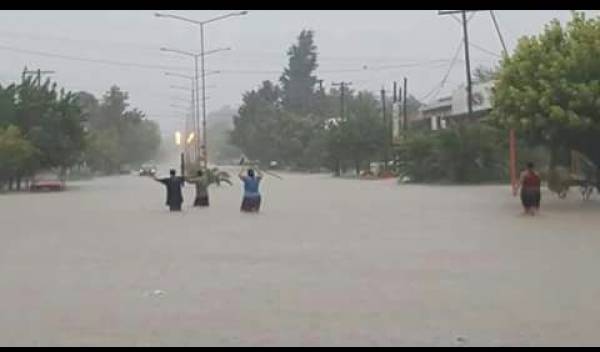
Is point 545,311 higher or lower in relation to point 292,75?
lower

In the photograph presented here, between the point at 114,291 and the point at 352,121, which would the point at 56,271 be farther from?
the point at 352,121

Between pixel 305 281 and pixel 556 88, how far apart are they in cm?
1740

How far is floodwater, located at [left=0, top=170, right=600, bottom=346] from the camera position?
30.2ft

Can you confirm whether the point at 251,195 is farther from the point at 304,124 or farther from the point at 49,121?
the point at 304,124

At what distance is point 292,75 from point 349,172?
70.4m

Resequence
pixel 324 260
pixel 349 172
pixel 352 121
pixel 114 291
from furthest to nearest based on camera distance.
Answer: pixel 349 172 → pixel 352 121 → pixel 324 260 → pixel 114 291

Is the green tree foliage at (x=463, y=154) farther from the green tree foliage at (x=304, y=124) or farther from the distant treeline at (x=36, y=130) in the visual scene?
the green tree foliage at (x=304, y=124)

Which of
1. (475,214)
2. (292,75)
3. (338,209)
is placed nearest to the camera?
(475,214)

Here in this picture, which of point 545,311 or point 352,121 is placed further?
point 352,121

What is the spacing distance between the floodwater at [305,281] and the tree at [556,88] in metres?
3.62

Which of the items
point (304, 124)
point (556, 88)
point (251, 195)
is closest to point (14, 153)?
point (251, 195)

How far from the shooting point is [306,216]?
90.6ft

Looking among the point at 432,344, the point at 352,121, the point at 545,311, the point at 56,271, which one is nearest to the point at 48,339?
the point at 432,344

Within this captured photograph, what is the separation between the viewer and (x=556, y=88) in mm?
28578
